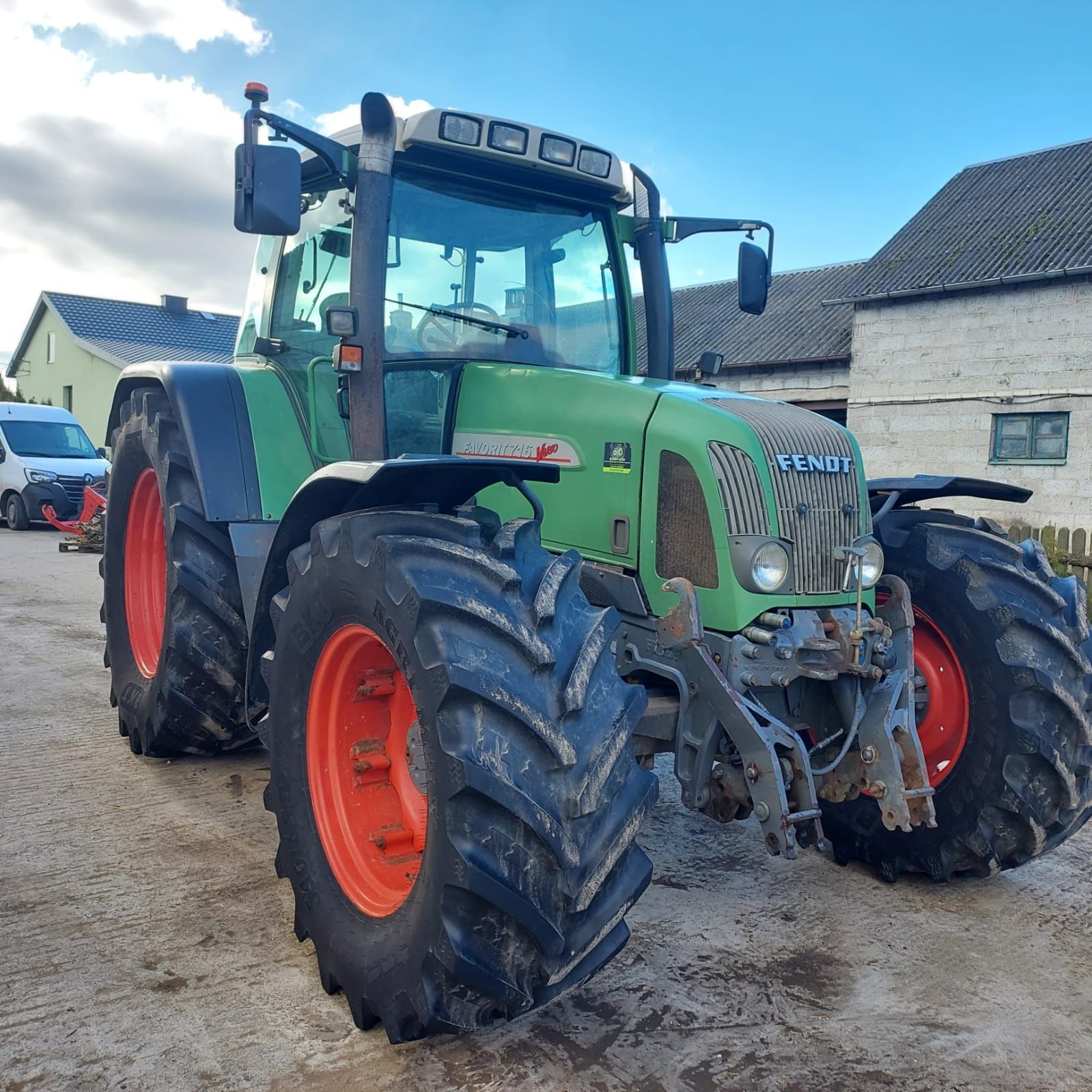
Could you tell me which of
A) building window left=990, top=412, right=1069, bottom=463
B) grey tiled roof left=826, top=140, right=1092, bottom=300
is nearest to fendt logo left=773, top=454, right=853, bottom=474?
grey tiled roof left=826, top=140, right=1092, bottom=300

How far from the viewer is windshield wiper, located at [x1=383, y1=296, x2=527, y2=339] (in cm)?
367

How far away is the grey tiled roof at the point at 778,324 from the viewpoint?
1989cm

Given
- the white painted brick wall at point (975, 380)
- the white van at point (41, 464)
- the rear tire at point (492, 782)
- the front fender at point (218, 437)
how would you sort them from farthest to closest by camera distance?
the white van at point (41, 464), the white painted brick wall at point (975, 380), the front fender at point (218, 437), the rear tire at point (492, 782)

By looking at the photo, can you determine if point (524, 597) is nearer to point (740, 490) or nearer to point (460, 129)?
point (740, 490)

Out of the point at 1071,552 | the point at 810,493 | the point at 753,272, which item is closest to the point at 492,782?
the point at 810,493

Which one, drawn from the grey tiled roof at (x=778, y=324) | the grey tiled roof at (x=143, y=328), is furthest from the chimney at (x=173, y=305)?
the grey tiled roof at (x=778, y=324)

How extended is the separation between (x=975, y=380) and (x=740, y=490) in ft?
51.0

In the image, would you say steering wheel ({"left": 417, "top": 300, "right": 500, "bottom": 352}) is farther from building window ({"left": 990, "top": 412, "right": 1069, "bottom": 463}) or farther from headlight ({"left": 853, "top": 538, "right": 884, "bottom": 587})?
Answer: building window ({"left": 990, "top": 412, "right": 1069, "bottom": 463})

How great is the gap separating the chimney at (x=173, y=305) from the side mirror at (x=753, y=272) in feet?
114

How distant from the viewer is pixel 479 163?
12.3 feet

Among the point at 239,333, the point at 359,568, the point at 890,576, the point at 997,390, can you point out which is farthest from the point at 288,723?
the point at 997,390

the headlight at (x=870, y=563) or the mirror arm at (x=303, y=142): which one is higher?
the mirror arm at (x=303, y=142)

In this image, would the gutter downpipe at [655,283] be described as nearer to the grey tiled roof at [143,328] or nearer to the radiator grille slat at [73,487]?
the radiator grille slat at [73,487]

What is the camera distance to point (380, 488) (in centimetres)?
278
